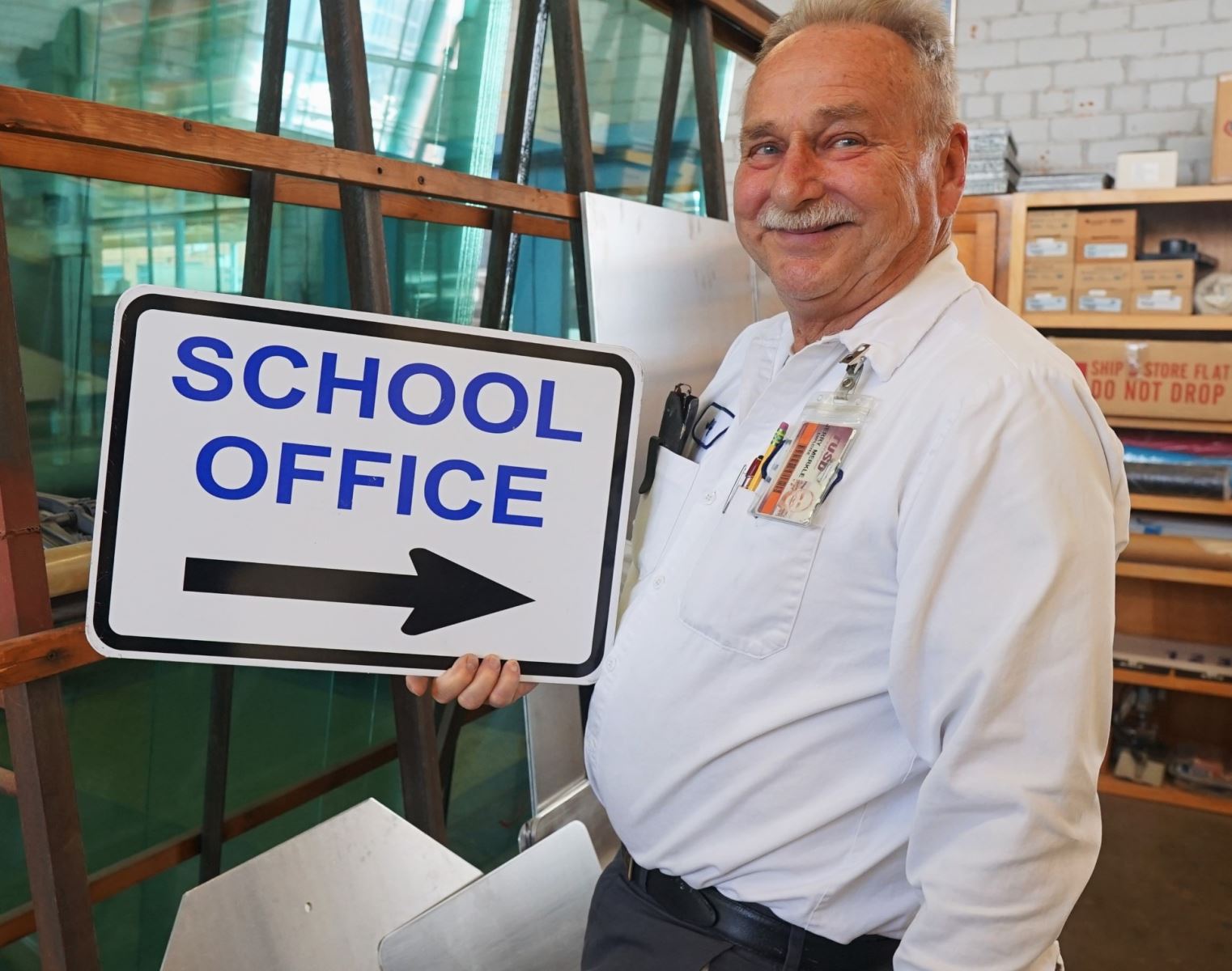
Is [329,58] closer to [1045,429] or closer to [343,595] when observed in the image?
[343,595]

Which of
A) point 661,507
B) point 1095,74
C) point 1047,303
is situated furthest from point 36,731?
point 1095,74

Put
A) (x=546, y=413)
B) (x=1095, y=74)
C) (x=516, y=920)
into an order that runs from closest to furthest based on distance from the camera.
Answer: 1. (x=546, y=413)
2. (x=516, y=920)
3. (x=1095, y=74)

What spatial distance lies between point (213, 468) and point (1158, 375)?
339 cm

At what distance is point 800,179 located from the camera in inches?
45.0

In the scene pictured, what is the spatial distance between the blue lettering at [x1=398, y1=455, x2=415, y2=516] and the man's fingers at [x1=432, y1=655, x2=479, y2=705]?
0.15 meters

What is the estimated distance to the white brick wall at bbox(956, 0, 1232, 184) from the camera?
12.2ft

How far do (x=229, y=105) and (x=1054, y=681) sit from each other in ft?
4.85

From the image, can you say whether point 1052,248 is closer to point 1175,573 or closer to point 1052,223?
point 1052,223

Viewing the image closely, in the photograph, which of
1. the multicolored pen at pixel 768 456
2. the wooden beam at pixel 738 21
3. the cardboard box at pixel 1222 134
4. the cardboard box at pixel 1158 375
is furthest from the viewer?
the cardboard box at pixel 1158 375

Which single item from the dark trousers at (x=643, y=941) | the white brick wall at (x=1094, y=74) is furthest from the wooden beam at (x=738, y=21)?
the dark trousers at (x=643, y=941)

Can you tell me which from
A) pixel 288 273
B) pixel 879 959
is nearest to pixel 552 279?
pixel 288 273

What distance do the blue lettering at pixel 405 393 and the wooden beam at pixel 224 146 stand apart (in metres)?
0.51

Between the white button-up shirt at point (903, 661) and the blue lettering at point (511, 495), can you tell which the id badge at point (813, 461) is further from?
the blue lettering at point (511, 495)

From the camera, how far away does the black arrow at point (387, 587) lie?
3.00ft
